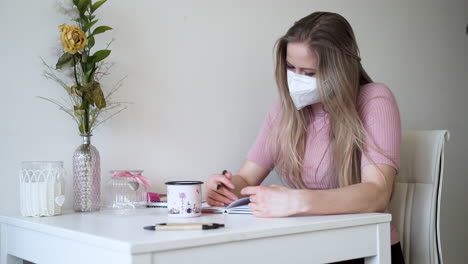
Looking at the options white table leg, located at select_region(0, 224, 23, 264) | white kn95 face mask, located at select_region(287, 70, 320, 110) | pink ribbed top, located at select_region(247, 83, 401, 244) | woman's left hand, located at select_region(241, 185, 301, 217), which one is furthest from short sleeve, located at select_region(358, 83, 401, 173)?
white table leg, located at select_region(0, 224, 23, 264)

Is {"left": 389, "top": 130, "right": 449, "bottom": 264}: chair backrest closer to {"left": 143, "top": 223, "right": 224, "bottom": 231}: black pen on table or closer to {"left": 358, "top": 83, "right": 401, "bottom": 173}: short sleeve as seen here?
{"left": 358, "top": 83, "right": 401, "bottom": 173}: short sleeve

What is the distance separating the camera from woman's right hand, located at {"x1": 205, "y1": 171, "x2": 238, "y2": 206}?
150 centimetres

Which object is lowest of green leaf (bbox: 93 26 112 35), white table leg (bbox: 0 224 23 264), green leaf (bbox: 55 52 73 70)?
white table leg (bbox: 0 224 23 264)

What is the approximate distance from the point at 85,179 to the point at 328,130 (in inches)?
26.9

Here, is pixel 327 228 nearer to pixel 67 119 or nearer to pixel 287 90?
pixel 287 90

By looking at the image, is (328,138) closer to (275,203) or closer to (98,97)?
(275,203)

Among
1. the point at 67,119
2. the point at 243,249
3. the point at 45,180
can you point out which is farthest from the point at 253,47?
the point at 243,249

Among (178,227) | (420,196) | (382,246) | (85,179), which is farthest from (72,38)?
(420,196)

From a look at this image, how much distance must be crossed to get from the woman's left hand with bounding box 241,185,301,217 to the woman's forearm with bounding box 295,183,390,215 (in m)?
0.01

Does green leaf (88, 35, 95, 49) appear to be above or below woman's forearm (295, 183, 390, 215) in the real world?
above

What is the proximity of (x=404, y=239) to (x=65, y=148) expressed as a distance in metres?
0.98

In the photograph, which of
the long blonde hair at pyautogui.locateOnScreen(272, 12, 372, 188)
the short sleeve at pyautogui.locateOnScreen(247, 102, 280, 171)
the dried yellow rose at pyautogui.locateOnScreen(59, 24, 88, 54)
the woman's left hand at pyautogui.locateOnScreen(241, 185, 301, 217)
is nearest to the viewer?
the woman's left hand at pyautogui.locateOnScreen(241, 185, 301, 217)

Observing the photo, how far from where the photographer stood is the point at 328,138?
1.60 meters

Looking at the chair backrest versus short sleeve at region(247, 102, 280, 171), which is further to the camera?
short sleeve at region(247, 102, 280, 171)
